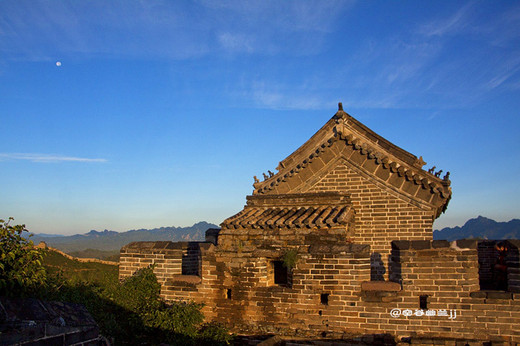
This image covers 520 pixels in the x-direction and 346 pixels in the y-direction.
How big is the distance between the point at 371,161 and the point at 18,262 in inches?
458

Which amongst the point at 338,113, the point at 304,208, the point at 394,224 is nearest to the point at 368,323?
the point at 304,208

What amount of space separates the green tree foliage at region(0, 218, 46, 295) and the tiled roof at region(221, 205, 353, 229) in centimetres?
641

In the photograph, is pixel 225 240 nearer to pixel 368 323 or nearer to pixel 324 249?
pixel 324 249

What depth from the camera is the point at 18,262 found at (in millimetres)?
4809

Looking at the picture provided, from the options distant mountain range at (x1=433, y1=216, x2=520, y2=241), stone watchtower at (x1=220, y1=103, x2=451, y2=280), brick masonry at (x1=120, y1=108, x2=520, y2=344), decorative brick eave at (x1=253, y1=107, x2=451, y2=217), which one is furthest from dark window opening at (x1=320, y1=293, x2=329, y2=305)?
distant mountain range at (x1=433, y1=216, x2=520, y2=241)

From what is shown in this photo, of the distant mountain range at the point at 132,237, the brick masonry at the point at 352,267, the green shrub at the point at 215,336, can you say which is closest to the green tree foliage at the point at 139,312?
the green shrub at the point at 215,336

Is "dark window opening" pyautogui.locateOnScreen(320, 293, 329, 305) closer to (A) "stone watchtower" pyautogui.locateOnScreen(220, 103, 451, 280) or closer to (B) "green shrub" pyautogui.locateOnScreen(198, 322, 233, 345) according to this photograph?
(A) "stone watchtower" pyautogui.locateOnScreen(220, 103, 451, 280)

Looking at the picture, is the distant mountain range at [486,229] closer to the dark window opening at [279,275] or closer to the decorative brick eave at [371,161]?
the decorative brick eave at [371,161]

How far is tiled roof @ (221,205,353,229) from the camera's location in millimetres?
10391

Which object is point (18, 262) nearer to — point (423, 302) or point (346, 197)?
point (423, 302)

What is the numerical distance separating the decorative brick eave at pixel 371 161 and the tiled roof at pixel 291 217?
3155mm

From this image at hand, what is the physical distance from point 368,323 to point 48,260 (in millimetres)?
30135

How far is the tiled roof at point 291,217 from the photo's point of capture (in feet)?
34.1

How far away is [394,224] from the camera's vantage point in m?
13.4
